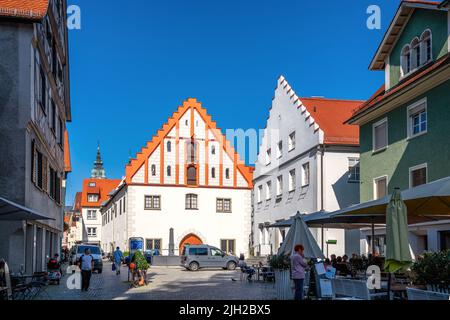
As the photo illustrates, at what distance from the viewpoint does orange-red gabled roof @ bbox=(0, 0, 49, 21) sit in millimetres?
19578

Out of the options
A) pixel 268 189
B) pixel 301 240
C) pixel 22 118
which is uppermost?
pixel 22 118

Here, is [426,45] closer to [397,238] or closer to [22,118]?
[397,238]

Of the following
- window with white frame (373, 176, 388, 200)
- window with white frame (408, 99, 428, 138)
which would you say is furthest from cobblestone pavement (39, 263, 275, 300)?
window with white frame (408, 99, 428, 138)

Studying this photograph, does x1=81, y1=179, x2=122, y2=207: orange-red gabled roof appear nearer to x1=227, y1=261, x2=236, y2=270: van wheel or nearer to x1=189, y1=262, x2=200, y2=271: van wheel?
x1=189, y1=262, x2=200, y2=271: van wheel

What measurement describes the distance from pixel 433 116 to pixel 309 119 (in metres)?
13.2

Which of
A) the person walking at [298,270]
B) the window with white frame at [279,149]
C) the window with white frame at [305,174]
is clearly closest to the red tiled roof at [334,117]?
the window with white frame at [305,174]

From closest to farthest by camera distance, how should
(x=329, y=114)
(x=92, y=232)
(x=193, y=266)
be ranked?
(x=329, y=114) → (x=193, y=266) → (x=92, y=232)

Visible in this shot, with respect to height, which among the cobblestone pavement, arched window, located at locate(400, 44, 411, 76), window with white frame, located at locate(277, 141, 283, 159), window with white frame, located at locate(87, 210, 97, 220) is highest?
arched window, located at locate(400, 44, 411, 76)

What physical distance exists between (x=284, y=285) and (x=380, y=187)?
11307 mm

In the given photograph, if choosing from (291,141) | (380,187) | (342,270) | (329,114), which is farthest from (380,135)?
(291,141)

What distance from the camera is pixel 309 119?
3422cm

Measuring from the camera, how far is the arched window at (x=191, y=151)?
52125mm

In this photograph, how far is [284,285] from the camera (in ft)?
53.5
